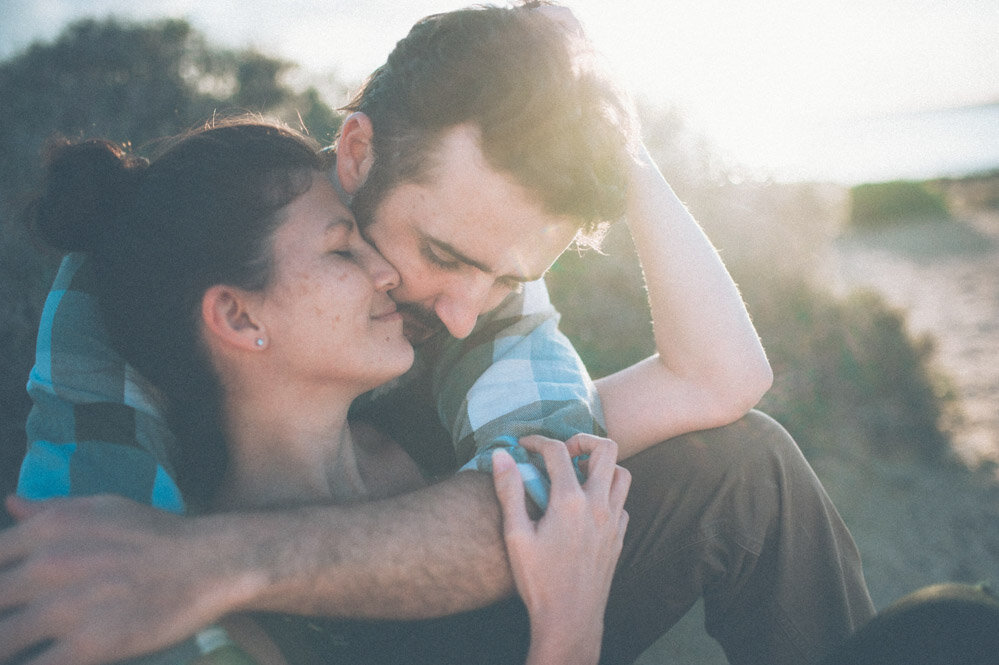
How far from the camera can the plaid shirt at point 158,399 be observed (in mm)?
1324

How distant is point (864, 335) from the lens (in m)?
4.23

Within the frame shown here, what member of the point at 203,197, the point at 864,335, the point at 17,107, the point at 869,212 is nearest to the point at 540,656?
the point at 203,197

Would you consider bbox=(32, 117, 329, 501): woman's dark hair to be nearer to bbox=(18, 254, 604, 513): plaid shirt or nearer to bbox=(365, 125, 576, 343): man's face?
bbox=(18, 254, 604, 513): plaid shirt

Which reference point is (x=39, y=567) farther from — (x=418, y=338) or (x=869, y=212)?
(x=869, y=212)

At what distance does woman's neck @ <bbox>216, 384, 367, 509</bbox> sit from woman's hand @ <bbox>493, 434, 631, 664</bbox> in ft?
1.87

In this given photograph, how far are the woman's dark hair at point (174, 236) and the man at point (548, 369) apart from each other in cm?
14

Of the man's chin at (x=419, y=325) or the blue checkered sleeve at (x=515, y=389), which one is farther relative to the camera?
the man's chin at (x=419, y=325)

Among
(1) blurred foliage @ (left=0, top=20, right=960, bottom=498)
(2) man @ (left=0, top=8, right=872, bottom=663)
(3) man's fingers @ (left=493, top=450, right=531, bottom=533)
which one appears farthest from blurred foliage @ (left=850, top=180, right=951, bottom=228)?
(3) man's fingers @ (left=493, top=450, right=531, bottom=533)

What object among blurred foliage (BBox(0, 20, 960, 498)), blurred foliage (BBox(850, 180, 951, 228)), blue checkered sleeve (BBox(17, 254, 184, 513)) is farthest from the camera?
blurred foliage (BBox(850, 180, 951, 228))

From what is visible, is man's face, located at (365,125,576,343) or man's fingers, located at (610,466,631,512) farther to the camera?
man's face, located at (365,125,576,343)

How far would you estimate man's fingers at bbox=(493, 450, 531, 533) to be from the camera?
139 centimetres

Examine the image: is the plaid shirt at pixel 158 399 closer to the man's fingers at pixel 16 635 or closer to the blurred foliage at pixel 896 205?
the man's fingers at pixel 16 635

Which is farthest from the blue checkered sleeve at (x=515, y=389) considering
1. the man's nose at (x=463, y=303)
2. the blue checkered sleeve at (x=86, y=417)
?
the blue checkered sleeve at (x=86, y=417)

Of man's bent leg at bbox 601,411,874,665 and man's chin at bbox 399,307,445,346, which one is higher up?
man's chin at bbox 399,307,445,346
